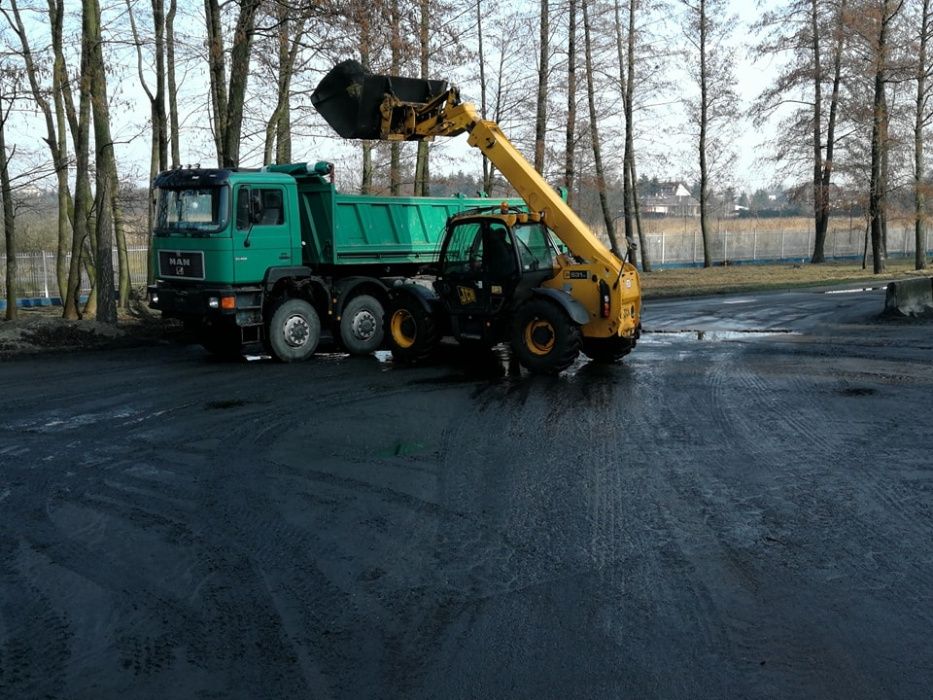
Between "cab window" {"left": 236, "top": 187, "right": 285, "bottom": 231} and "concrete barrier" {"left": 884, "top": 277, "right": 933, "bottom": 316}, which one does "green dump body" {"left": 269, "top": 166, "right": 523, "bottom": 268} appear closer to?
"cab window" {"left": 236, "top": 187, "right": 285, "bottom": 231}

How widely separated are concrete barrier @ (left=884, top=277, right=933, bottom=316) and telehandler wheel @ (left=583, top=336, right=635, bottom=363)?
7815 millimetres

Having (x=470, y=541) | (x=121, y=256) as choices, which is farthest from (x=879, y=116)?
(x=470, y=541)

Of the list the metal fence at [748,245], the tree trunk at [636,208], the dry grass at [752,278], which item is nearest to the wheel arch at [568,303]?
the dry grass at [752,278]

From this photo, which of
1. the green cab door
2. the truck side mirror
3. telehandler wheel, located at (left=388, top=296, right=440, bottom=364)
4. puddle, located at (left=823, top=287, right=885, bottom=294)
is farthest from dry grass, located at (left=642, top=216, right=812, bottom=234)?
the truck side mirror

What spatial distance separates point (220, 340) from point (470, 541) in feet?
33.5

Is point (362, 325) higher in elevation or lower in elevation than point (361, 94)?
lower

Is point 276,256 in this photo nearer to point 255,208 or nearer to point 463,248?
point 255,208

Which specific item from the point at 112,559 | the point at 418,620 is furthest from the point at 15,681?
the point at 418,620

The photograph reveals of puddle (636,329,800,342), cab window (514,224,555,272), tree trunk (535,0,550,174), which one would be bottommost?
puddle (636,329,800,342)

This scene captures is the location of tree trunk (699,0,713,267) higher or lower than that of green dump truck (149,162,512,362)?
higher

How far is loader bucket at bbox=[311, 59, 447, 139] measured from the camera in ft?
45.2

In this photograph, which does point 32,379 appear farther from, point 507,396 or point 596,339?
point 596,339

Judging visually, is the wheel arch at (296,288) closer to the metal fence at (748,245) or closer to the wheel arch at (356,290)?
the wheel arch at (356,290)

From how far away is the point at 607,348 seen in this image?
42.3ft
